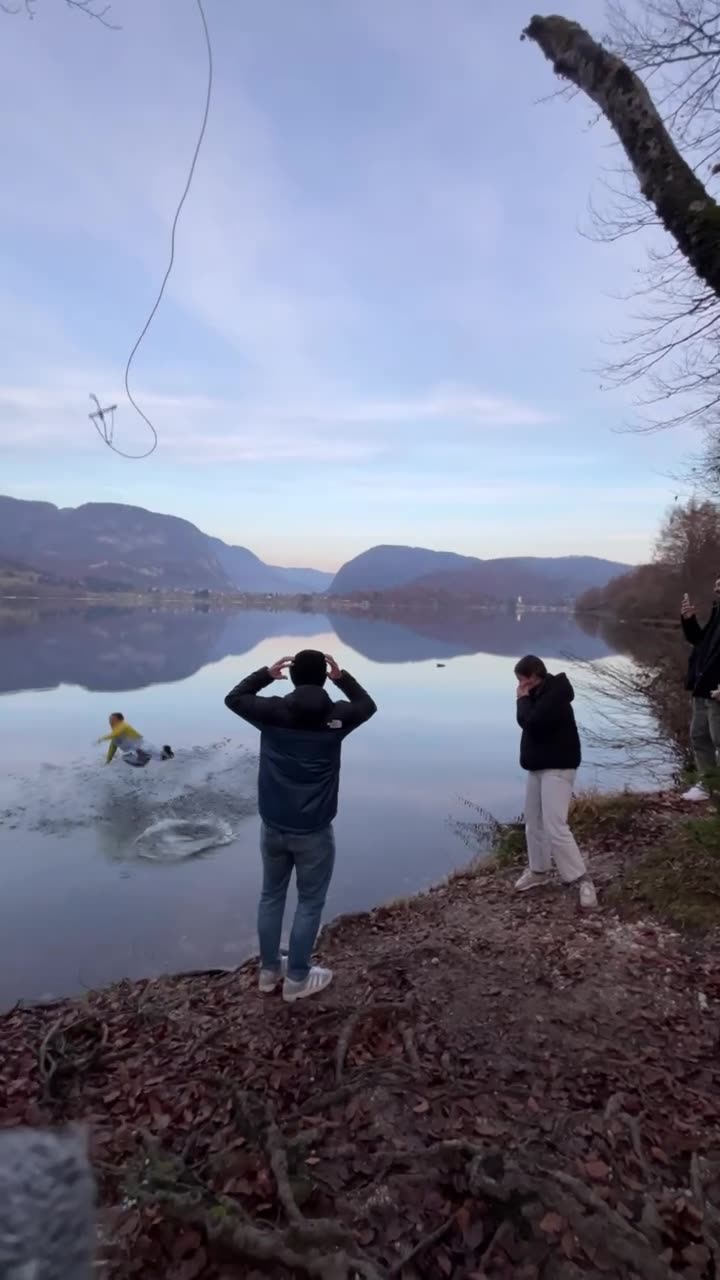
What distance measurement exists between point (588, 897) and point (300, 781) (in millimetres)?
3130

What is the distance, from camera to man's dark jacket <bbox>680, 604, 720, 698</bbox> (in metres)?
7.18

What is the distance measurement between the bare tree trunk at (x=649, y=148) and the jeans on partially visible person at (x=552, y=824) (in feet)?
13.4

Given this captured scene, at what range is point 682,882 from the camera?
6.02 metres

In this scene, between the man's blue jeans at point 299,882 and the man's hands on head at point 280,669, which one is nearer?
the man's blue jeans at point 299,882

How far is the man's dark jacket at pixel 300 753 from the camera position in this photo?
4684mm

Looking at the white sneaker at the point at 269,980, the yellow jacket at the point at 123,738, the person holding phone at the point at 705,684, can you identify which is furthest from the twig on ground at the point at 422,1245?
the yellow jacket at the point at 123,738

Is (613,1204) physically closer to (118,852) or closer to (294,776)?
(294,776)

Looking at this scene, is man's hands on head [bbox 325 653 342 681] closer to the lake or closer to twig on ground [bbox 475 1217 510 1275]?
twig on ground [bbox 475 1217 510 1275]

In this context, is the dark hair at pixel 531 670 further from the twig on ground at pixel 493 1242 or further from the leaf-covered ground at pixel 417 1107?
the twig on ground at pixel 493 1242

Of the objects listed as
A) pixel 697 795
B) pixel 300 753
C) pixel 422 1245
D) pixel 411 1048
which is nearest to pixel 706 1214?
pixel 422 1245

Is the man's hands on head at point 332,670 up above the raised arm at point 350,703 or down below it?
above

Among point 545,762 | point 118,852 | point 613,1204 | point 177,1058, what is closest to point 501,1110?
point 613,1204

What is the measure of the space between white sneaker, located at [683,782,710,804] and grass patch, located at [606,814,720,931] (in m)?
1.78

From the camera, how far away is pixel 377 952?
598cm
